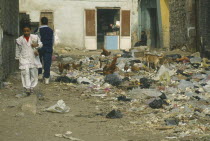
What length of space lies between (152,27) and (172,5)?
16.3 feet

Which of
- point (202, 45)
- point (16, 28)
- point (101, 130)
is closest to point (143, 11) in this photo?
point (202, 45)

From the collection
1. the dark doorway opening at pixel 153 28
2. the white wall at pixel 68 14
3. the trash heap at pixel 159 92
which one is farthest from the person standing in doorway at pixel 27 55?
the white wall at pixel 68 14

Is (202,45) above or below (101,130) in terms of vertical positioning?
above

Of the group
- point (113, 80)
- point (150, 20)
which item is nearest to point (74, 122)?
point (113, 80)

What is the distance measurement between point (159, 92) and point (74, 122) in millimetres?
2881

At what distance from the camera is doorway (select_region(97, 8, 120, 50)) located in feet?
80.3

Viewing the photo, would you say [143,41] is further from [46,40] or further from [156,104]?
[156,104]

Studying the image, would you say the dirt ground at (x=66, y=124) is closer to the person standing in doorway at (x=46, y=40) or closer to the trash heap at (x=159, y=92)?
the trash heap at (x=159, y=92)

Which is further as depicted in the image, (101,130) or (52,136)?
(101,130)

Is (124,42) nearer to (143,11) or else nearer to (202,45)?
(143,11)

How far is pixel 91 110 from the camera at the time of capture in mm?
7320

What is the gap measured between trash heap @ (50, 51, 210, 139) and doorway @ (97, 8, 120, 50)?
10.4m

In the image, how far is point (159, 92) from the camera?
8633 mm

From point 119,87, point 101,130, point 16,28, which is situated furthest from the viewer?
point 16,28
